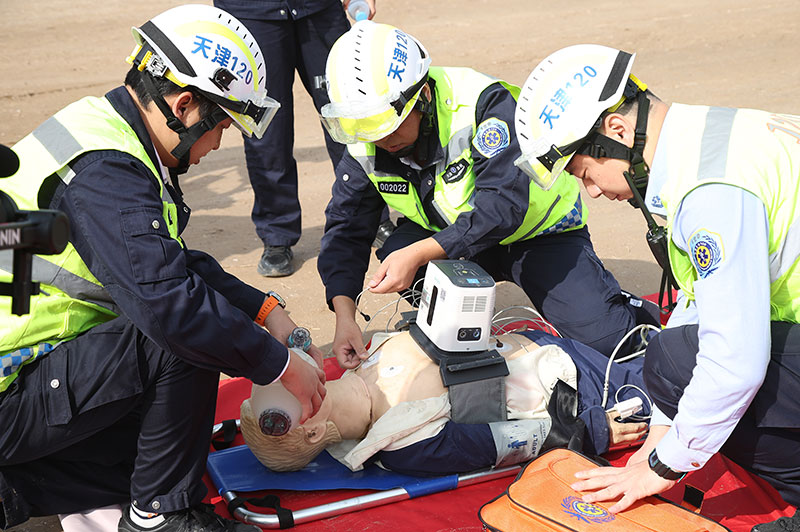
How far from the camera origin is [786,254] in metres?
2.38

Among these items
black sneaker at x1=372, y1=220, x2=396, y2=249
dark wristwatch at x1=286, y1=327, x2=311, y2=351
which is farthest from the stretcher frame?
black sneaker at x1=372, y1=220, x2=396, y2=249

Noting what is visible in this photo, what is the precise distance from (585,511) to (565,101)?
1272 millimetres

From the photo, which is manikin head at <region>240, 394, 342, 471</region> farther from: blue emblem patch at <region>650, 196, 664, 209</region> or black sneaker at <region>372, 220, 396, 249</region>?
black sneaker at <region>372, 220, 396, 249</region>

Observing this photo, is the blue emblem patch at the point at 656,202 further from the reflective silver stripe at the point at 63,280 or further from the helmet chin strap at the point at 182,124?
the reflective silver stripe at the point at 63,280

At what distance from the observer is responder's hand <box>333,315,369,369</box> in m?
3.67

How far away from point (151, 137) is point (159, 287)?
597 mm

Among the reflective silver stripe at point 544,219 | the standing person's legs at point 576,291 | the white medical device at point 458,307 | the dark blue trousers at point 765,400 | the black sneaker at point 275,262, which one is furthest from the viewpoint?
the black sneaker at point 275,262

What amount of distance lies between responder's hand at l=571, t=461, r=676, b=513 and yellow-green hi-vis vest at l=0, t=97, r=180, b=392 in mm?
A: 1551

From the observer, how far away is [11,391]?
2.66 m

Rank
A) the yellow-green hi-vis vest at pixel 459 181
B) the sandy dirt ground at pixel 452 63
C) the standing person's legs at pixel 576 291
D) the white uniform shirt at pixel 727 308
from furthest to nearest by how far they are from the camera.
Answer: the sandy dirt ground at pixel 452 63
the standing person's legs at pixel 576 291
the yellow-green hi-vis vest at pixel 459 181
the white uniform shirt at pixel 727 308

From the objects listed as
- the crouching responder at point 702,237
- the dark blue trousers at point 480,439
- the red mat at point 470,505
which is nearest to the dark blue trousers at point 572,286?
the dark blue trousers at point 480,439

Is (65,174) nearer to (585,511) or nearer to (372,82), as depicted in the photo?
(372,82)

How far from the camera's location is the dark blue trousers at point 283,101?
536cm

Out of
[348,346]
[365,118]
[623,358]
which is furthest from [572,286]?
[365,118]
